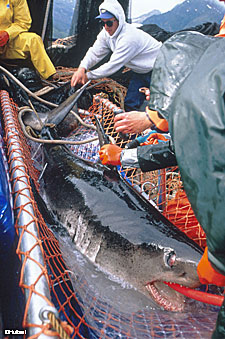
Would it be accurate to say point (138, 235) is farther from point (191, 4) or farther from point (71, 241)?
point (191, 4)

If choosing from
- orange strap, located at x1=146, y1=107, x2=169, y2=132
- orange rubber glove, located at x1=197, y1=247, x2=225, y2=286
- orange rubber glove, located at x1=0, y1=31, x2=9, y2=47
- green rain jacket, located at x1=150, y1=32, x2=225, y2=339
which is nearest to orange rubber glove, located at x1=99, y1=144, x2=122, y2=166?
orange strap, located at x1=146, y1=107, x2=169, y2=132

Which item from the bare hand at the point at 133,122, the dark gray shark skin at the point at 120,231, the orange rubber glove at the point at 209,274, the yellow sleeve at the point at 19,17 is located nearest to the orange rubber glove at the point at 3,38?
the yellow sleeve at the point at 19,17

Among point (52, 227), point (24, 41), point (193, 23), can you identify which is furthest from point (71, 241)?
point (193, 23)

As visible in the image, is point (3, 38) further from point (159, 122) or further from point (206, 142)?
point (206, 142)

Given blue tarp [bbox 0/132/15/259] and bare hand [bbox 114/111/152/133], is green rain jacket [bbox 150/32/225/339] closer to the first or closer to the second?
blue tarp [bbox 0/132/15/259]

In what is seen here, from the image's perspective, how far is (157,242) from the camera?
6.53 ft

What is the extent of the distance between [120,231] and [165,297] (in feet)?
1.84

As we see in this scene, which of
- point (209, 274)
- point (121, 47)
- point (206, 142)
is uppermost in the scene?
point (121, 47)

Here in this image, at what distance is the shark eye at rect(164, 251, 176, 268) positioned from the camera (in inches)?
72.9

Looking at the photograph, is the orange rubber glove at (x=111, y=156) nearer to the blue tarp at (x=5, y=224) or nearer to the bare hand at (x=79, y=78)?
the blue tarp at (x=5, y=224)

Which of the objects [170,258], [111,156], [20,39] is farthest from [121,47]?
[170,258]

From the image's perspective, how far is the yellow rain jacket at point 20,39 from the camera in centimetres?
510

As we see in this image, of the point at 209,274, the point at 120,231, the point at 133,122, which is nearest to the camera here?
the point at 209,274

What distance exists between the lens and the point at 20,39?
513cm
